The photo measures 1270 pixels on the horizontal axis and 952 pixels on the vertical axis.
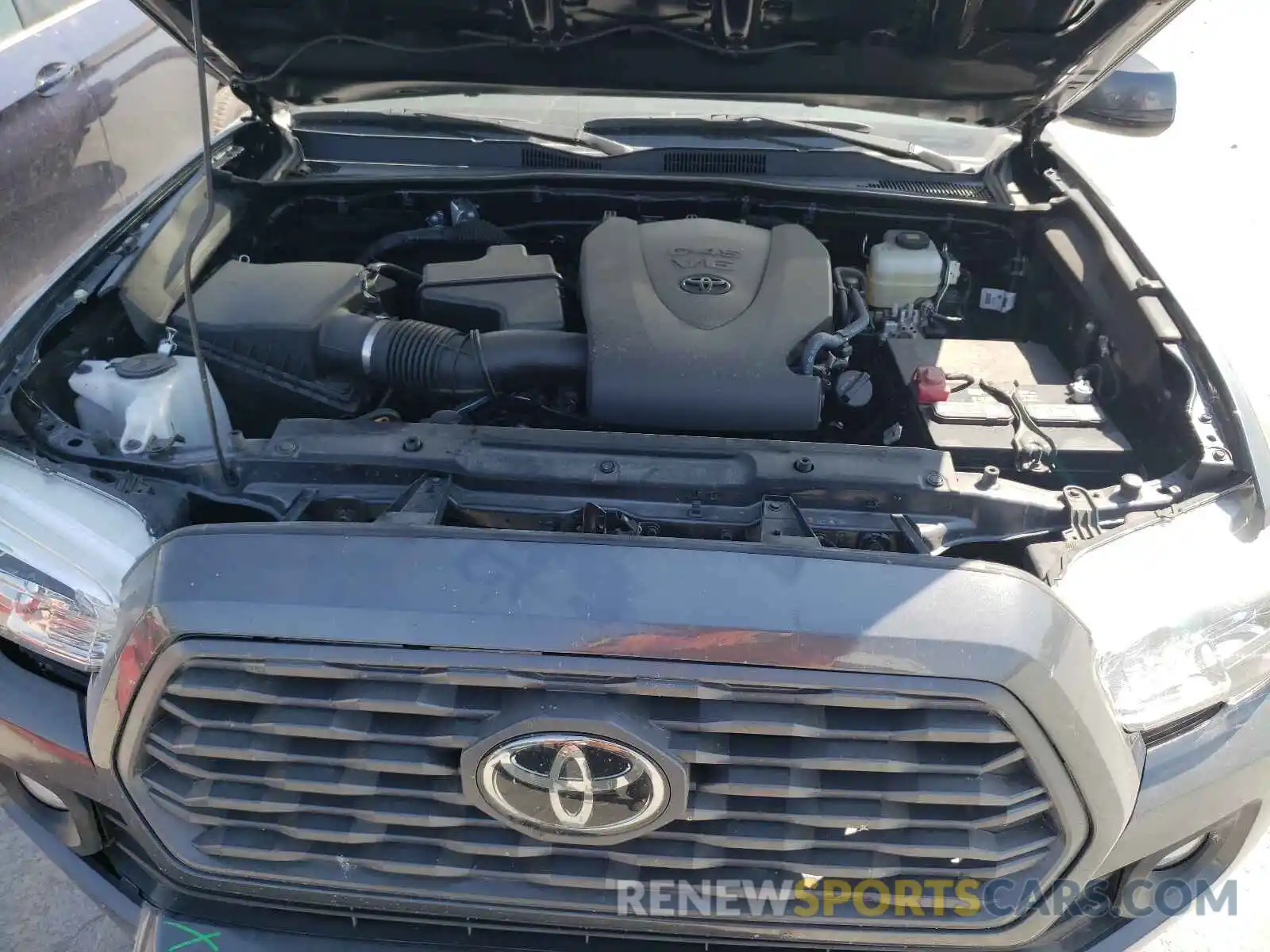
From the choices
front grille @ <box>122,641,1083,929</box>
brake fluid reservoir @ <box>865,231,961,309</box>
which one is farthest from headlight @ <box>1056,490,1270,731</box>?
brake fluid reservoir @ <box>865,231,961,309</box>

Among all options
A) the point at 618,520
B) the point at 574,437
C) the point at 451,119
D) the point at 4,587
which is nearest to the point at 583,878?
the point at 618,520

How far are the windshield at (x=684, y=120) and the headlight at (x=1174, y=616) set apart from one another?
1.48m

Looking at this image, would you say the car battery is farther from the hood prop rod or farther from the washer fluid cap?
the hood prop rod

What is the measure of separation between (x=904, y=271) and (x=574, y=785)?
55.0 inches

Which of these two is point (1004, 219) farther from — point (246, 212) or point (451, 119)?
point (246, 212)

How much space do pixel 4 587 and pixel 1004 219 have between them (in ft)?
7.00

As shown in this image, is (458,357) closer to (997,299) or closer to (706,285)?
(706,285)

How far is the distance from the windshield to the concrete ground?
0.50m

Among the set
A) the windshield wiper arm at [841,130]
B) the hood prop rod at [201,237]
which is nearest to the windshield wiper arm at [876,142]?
the windshield wiper arm at [841,130]

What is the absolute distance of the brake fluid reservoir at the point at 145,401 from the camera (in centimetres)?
161

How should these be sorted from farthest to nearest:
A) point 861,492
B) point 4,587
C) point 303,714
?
point 861,492
point 4,587
point 303,714

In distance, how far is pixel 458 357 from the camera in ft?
5.75

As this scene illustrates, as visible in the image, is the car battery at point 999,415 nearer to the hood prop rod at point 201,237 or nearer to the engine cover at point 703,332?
→ the engine cover at point 703,332

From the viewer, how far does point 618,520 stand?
1.45 metres
